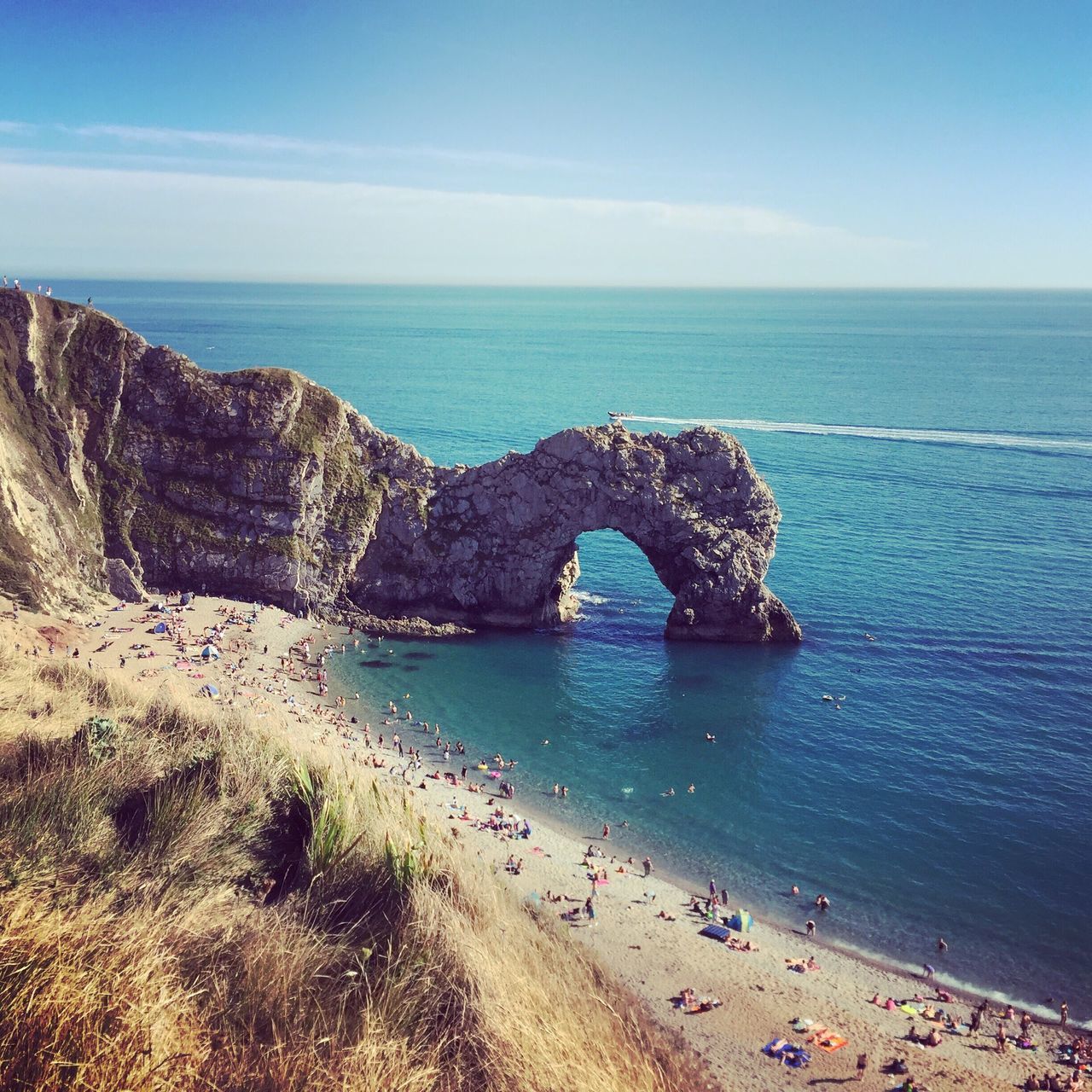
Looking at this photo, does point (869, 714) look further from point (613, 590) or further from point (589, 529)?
point (613, 590)

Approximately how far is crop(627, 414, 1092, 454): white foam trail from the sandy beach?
257 feet

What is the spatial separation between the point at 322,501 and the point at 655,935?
39.1 m

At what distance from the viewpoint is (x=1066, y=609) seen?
59438mm

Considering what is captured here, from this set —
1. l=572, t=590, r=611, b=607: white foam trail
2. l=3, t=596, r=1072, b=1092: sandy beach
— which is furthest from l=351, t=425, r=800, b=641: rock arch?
l=3, t=596, r=1072, b=1092: sandy beach

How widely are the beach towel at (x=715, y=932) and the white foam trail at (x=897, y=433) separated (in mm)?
86146

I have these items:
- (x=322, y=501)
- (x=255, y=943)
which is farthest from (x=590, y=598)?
(x=255, y=943)

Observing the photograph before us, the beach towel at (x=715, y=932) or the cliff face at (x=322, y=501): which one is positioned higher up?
the cliff face at (x=322, y=501)

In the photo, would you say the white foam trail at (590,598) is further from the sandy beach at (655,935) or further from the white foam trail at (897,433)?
the white foam trail at (897,433)

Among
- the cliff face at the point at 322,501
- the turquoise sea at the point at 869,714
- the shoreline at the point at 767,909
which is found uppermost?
the cliff face at the point at 322,501

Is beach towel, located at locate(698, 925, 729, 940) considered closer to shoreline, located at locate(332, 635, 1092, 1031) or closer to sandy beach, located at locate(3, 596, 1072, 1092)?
sandy beach, located at locate(3, 596, 1072, 1092)

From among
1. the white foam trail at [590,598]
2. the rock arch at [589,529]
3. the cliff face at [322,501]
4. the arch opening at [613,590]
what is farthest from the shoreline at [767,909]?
the white foam trail at [590,598]

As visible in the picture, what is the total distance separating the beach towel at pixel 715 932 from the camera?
32.3m

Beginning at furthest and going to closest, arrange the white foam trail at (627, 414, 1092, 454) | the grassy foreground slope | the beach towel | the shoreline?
the white foam trail at (627, 414, 1092, 454) < the beach towel < the shoreline < the grassy foreground slope

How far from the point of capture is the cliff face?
57406 millimetres
